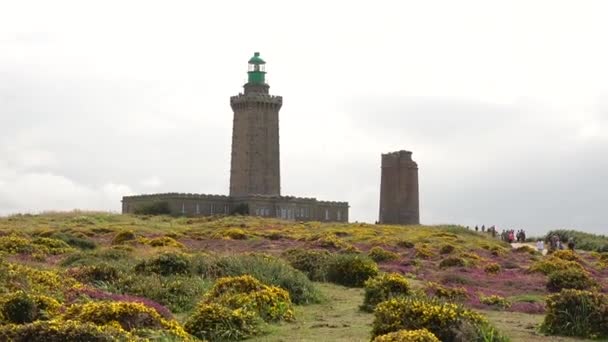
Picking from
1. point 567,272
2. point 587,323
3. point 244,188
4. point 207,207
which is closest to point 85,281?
point 587,323

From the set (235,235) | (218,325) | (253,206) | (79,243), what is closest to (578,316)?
(218,325)

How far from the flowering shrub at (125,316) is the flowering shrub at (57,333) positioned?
1.85 m

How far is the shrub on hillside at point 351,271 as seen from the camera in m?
23.5

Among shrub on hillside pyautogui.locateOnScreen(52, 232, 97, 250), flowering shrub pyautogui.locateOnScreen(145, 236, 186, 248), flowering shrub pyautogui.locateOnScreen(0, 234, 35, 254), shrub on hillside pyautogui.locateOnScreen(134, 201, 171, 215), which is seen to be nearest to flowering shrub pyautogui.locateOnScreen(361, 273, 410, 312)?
flowering shrub pyautogui.locateOnScreen(0, 234, 35, 254)

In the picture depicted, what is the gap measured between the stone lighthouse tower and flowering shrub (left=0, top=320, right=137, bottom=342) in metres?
77.7

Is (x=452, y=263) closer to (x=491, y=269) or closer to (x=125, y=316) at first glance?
(x=491, y=269)

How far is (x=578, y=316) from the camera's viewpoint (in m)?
15.0

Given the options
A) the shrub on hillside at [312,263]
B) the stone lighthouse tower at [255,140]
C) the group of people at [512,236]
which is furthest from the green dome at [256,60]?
the shrub on hillside at [312,263]

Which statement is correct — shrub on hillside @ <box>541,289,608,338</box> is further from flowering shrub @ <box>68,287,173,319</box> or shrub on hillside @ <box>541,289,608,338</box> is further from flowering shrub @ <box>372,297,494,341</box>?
flowering shrub @ <box>68,287,173,319</box>

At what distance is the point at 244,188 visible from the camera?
88938 mm

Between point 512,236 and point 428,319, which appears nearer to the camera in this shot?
point 428,319

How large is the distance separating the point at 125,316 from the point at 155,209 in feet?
217

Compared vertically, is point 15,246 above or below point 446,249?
below

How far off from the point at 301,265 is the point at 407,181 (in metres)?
59.5
